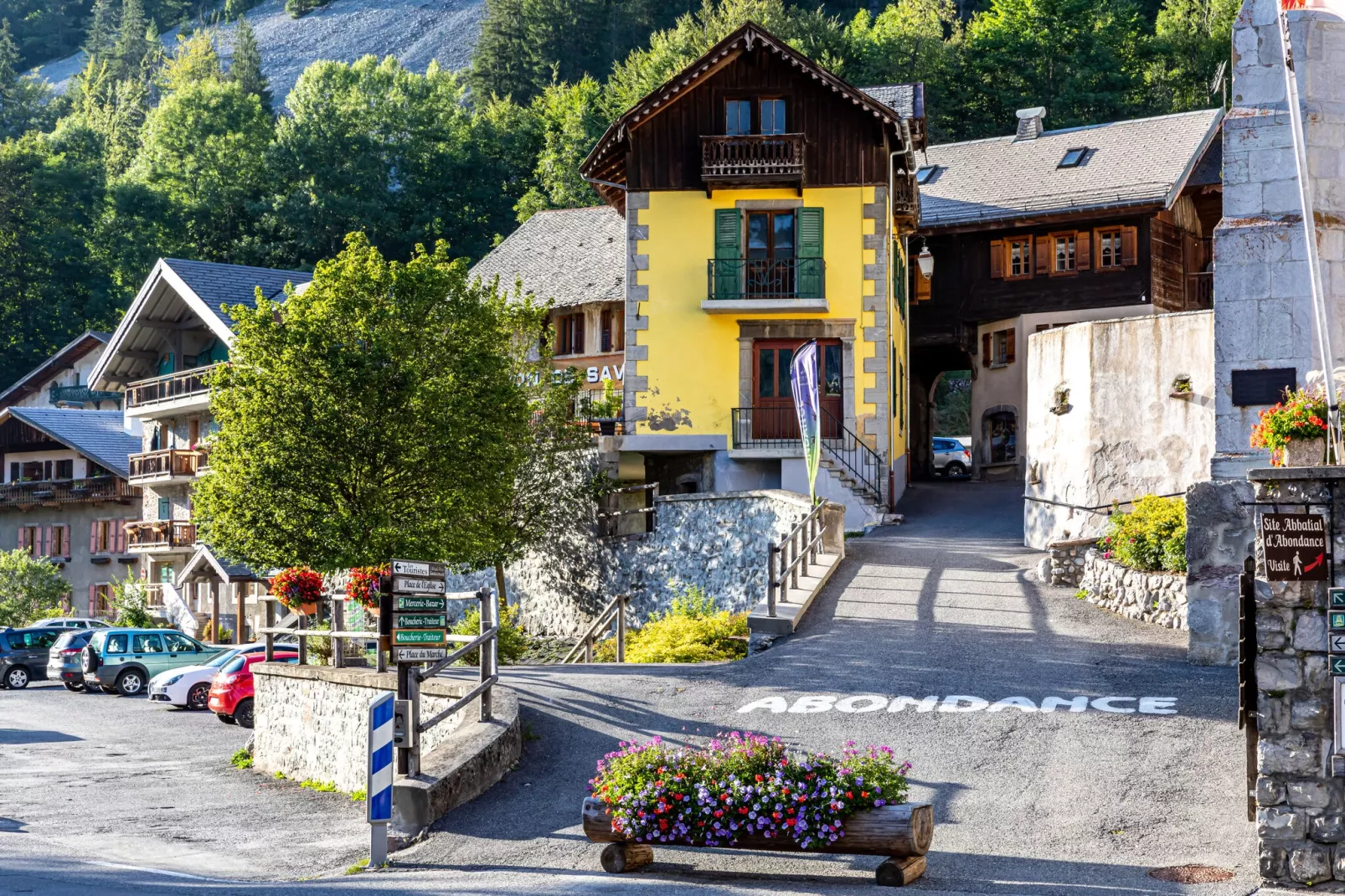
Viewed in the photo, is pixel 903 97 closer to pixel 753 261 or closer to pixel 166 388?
pixel 753 261

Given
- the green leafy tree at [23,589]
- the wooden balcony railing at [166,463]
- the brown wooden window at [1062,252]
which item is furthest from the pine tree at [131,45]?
the brown wooden window at [1062,252]

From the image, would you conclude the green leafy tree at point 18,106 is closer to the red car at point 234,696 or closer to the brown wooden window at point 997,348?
the brown wooden window at point 997,348

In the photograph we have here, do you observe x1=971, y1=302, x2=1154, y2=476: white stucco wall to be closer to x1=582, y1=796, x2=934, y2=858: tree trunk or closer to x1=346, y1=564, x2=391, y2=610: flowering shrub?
x1=346, y1=564, x2=391, y2=610: flowering shrub

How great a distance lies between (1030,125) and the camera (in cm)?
4972

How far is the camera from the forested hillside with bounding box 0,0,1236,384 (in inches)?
2522

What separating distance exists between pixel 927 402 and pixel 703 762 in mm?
38554

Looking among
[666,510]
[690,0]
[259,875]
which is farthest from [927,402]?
[690,0]

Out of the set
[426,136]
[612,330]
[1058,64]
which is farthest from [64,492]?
[1058,64]

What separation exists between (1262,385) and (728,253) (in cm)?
1737

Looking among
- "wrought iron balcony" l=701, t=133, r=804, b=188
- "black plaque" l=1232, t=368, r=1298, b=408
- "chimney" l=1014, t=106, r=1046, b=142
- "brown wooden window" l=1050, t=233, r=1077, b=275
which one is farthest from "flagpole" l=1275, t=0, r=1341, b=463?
"chimney" l=1014, t=106, r=1046, b=142

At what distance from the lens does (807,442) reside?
29.1 meters

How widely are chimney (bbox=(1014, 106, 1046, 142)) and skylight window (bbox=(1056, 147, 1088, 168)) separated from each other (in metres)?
2.66

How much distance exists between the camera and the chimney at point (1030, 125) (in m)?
49.5

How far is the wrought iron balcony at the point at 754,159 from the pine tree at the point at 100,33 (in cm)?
12900
